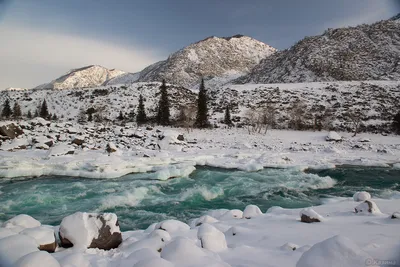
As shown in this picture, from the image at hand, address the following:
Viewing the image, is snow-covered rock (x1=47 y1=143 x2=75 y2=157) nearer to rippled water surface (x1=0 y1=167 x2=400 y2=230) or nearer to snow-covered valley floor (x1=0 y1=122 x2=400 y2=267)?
snow-covered valley floor (x1=0 y1=122 x2=400 y2=267)

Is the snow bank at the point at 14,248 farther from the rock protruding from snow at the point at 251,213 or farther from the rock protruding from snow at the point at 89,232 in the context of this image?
the rock protruding from snow at the point at 251,213

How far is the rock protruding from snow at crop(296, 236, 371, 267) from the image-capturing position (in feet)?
7.54

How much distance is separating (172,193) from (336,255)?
715 centimetres

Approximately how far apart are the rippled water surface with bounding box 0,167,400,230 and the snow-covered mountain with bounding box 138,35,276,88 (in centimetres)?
11697

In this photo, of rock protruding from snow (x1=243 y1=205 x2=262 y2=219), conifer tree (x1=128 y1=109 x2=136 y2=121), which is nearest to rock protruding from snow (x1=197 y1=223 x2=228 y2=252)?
rock protruding from snow (x1=243 y1=205 x2=262 y2=219)

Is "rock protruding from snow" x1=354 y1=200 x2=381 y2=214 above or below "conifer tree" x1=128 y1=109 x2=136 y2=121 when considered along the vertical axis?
below

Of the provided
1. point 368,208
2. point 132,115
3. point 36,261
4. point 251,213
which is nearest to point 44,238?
point 36,261

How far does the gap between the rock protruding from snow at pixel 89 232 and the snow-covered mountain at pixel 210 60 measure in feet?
405

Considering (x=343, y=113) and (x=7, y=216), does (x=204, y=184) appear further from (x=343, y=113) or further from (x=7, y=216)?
(x=343, y=113)

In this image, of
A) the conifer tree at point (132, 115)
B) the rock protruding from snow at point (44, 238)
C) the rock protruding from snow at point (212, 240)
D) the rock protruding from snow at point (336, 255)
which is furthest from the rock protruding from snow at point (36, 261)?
the conifer tree at point (132, 115)

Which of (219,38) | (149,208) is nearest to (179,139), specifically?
(149,208)

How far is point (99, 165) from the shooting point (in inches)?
454

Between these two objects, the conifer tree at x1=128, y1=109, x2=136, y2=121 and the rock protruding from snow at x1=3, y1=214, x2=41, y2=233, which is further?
the conifer tree at x1=128, y1=109, x2=136, y2=121

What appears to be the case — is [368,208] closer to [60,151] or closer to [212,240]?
[212,240]
